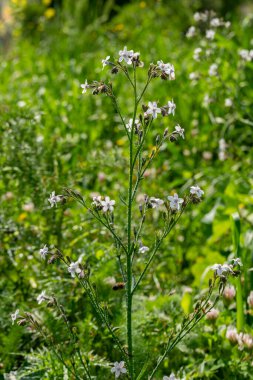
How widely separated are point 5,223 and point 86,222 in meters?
0.35

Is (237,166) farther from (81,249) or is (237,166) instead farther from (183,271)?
(81,249)

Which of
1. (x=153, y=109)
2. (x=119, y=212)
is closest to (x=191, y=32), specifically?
(x=119, y=212)

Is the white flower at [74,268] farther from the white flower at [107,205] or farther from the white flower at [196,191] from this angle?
the white flower at [196,191]

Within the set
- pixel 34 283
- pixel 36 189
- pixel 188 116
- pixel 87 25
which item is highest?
pixel 87 25

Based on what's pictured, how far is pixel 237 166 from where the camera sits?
3.92 m

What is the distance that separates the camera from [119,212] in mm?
3033

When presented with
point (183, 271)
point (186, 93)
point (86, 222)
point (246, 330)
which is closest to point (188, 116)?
point (186, 93)

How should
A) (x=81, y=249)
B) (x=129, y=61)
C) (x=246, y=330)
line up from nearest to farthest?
(x=129, y=61)
(x=246, y=330)
(x=81, y=249)

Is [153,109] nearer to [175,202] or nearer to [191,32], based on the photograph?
[175,202]

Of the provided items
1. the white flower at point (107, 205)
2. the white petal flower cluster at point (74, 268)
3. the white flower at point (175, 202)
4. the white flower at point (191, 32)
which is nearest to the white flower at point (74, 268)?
the white petal flower cluster at point (74, 268)

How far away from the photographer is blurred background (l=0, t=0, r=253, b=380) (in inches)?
101

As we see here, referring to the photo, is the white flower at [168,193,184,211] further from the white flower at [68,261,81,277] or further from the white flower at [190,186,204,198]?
the white flower at [68,261,81,277]

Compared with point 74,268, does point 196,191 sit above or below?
above

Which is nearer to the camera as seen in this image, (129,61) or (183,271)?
(129,61)
